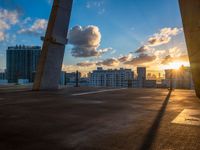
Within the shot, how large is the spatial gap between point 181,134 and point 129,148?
122 centimetres

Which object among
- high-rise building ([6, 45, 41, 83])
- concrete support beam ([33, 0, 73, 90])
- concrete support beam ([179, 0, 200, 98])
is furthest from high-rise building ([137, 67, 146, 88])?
high-rise building ([6, 45, 41, 83])

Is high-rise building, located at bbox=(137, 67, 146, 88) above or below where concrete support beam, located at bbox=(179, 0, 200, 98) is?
below

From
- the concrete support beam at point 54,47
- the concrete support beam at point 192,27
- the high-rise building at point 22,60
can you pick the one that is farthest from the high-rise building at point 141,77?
the high-rise building at point 22,60

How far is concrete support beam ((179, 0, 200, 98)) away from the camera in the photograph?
865 cm

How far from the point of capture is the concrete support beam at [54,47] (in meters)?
15.6

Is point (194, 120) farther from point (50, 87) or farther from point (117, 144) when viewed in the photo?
point (50, 87)

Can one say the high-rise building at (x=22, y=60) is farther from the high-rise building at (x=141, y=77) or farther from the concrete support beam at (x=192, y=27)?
the concrete support beam at (x=192, y=27)

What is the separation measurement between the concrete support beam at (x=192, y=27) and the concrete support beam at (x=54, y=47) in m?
9.82

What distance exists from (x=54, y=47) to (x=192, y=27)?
10.5 metres

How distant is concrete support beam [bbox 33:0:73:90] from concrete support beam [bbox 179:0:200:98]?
9818mm

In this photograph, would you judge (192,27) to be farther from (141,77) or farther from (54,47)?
(141,77)

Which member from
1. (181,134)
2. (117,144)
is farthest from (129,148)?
(181,134)

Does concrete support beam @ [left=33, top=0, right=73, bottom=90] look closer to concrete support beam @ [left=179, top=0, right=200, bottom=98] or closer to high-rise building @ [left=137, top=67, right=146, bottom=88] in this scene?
concrete support beam @ [left=179, top=0, right=200, bottom=98]

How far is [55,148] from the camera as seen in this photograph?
2969 mm
